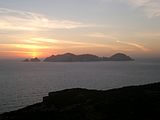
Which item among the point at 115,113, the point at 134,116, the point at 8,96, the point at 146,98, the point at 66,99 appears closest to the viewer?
the point at 134,116

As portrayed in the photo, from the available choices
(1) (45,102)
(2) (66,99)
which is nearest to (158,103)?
(2) (66,99)

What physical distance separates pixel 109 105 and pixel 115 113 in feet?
13.0

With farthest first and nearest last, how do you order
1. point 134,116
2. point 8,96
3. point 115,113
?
point 8,96
point 115,113
point 134,116

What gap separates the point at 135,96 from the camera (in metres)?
41.4

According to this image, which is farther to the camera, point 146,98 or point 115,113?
point 146,98

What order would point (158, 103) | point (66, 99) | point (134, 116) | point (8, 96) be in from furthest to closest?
point (8, 96) < point (66, 99) < point (158, 103) < point (134, 116)

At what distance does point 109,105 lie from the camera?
37000 mm

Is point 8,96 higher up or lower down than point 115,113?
lower down

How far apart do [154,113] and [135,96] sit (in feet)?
33.3

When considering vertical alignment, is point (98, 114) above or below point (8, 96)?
above

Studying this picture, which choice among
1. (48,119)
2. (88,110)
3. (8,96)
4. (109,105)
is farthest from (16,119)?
(8,96)

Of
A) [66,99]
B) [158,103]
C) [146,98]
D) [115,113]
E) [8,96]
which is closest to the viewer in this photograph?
[115,113]

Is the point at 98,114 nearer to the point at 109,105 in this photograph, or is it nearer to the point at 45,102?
the point at 109,105

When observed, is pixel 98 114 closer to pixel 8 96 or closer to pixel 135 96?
pixel 135 96
